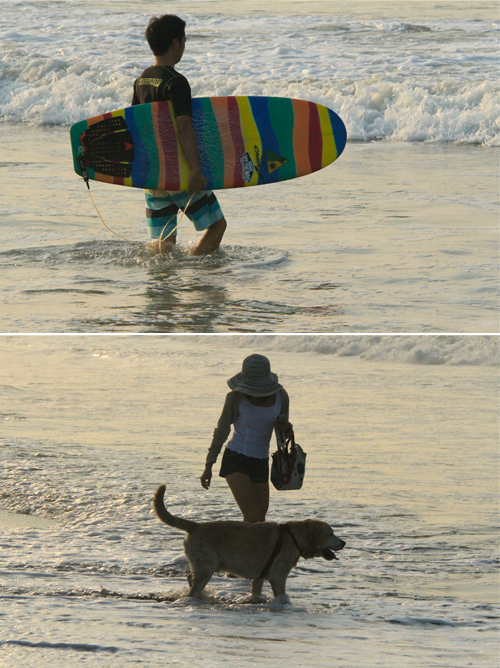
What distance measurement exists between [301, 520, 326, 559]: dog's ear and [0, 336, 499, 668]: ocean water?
28 cm

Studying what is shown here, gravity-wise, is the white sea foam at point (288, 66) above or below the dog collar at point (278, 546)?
above

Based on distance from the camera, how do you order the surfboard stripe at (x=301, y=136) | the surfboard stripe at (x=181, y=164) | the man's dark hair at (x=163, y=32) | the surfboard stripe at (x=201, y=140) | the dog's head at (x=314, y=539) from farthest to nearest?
the surfboard stripe at (x=301, y=136) → the surfboard stripe at (x=201, y=140) → the surfboard stripe at (x=181, y=164) → the man's dark hair at (x=163, y=32) → the dog's head at (x=314, y=539)

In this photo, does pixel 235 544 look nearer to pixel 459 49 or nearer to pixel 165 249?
pixel 165 249

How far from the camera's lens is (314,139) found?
6902 millimetres

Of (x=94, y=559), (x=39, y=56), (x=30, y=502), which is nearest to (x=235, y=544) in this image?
(x=94, y=559)

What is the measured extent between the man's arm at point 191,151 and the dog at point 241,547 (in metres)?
2.57

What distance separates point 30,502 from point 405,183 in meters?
5.96

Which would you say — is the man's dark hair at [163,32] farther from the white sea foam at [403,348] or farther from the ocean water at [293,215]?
the white sea foam at [403,348]

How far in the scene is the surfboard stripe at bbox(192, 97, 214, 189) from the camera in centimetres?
632

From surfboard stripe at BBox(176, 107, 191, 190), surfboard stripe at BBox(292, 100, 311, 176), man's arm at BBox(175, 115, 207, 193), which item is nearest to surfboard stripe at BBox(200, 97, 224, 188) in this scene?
surfboard stripe at BBox(176, 107, 191, 190)

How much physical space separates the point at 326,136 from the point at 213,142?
111cm

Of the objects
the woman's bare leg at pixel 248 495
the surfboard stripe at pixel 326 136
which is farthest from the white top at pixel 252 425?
the surfboard stripe at pixel 326 136

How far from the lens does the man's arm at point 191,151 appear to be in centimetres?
557

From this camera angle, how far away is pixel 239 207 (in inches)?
334
